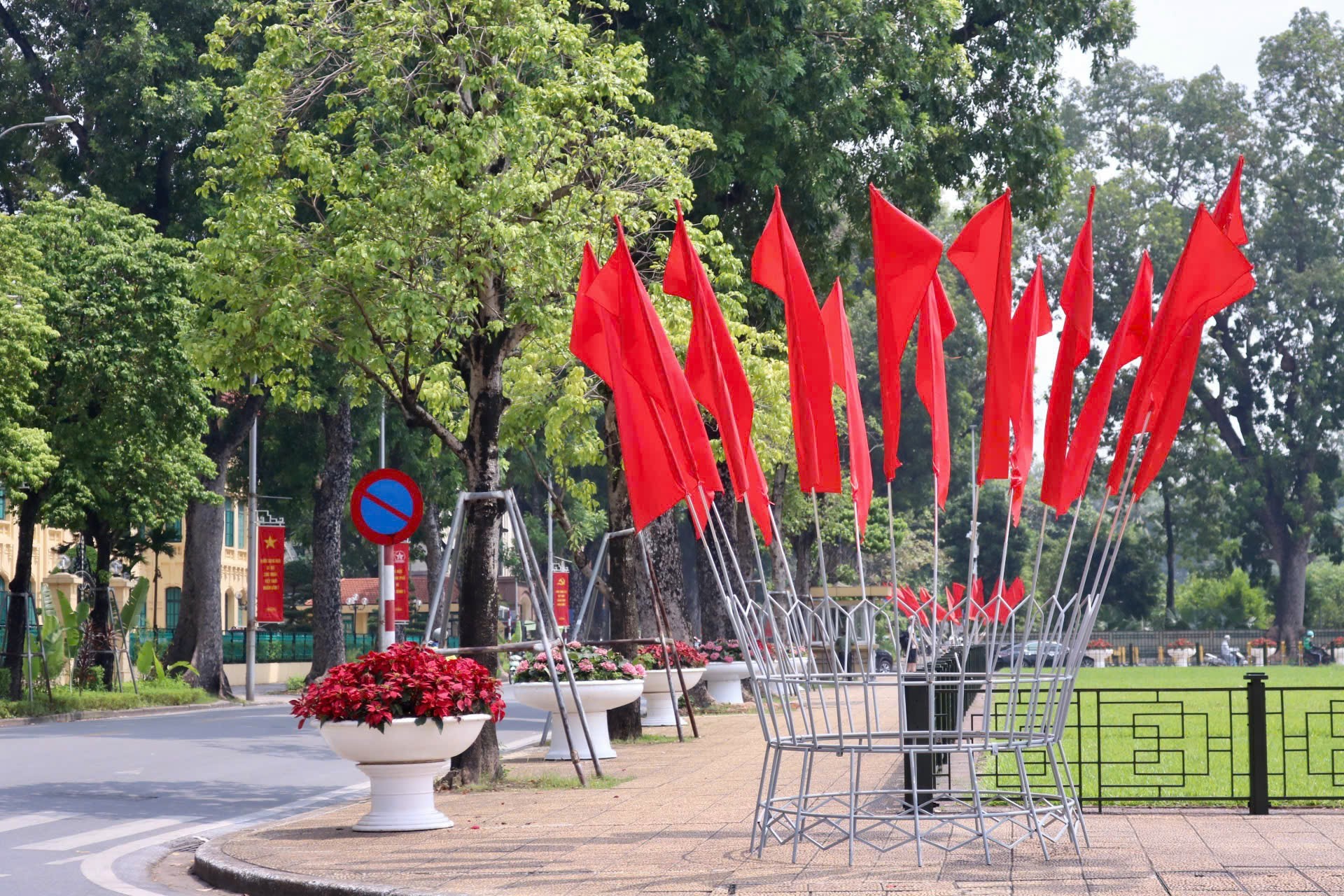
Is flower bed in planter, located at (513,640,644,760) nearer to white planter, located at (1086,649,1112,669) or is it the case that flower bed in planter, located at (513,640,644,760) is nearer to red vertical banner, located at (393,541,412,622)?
red vertical banner, located at (393,541,412,622)

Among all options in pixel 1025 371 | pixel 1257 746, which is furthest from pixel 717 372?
pixel 1257 746

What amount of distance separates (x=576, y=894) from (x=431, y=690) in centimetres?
345

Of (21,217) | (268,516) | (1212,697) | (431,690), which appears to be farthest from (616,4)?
(268,516)

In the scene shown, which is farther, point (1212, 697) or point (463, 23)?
point (1212, 697)

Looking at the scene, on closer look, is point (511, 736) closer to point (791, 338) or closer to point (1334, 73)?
point (791, 338)

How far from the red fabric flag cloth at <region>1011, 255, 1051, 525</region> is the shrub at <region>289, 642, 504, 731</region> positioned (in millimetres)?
4310

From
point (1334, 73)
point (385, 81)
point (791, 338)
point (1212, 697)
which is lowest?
point (1212, 697)

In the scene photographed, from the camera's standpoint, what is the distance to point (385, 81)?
47.4 ft

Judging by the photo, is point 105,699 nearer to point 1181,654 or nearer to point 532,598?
point 532,598

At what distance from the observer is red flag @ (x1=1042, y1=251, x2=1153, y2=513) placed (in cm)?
910

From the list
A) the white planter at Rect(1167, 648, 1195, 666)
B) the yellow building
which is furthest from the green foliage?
the yellow building

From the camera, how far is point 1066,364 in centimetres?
902

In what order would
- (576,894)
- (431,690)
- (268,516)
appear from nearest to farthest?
(576,894)
(431,690)
(268,516)

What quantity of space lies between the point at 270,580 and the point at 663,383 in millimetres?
32603
